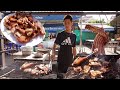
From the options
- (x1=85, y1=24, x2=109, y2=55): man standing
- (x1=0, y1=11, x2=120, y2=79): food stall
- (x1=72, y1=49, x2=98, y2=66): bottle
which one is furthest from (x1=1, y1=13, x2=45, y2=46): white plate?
(x1=85, y1=24, x2=109, y2=55): man standing

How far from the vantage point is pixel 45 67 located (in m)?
4.45

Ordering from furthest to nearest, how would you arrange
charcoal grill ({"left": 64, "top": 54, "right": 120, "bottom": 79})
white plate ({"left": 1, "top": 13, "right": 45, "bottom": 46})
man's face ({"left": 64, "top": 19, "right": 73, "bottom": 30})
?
white plate ({"left": 1, "top": 13, "right": 45, "bottom": 46}) < man's face ({"left": 64, "top": 19, "right": 73, "bottom": 30}) < charcoal grill ({"left": 64, "top": 54, "right": 120, "bottom": 79})

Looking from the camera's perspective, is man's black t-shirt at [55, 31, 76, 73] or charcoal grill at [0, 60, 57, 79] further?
man's black t-shirt at [55, 31, 76, 73]

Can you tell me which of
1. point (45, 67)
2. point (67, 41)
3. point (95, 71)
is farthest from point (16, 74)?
point (95, 71)

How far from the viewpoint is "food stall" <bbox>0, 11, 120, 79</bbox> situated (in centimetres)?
427

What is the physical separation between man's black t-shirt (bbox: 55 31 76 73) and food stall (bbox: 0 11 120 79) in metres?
0.14

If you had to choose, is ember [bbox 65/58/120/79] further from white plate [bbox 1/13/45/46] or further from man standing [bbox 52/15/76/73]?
white plate [bbox 1/13/45/46]

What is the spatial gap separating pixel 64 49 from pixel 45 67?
59 cm

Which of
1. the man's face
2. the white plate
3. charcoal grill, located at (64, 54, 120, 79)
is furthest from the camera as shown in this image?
the white plate
